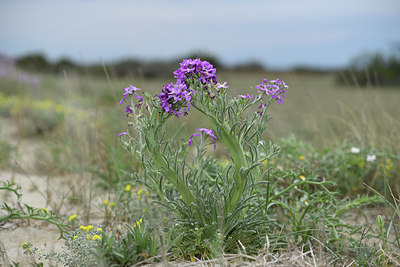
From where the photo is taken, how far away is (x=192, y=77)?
6.81 ft

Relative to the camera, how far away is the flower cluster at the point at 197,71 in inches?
79.7

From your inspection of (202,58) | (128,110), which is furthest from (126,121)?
(202,58)

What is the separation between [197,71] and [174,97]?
20cm

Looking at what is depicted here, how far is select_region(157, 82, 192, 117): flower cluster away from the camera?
198 cm

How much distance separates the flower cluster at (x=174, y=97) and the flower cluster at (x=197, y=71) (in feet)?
0.18

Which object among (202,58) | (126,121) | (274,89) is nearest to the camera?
(274,89)

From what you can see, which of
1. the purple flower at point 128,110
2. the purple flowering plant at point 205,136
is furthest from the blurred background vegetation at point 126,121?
the purple flower at point 128,110

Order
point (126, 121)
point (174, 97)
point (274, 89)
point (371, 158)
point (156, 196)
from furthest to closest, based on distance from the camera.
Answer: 1. point (126, 121)
2. point (371, 158)
3. point (156, 196)
4. point (274, 89)
5. point (174, 97)

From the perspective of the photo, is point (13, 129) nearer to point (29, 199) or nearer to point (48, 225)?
point (29, 199)

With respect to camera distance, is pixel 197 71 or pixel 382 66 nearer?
pixel 197 71

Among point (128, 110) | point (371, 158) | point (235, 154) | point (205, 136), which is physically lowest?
point (371, 158)

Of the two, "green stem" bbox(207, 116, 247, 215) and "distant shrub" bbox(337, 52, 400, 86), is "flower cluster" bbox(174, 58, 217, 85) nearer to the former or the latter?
"green stem" bbox(207, 116, 247, 215)

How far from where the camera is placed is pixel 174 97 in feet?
6.50

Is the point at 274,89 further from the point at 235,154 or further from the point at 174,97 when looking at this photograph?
the point at 174,97
